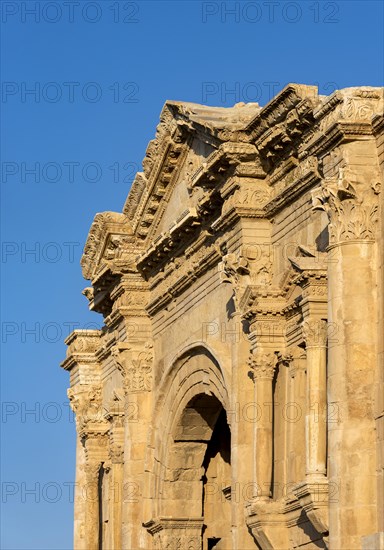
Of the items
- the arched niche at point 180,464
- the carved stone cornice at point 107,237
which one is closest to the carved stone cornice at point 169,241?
the carved stone cornice at point 107,237

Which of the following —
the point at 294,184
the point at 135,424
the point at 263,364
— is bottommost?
the point at 263,364

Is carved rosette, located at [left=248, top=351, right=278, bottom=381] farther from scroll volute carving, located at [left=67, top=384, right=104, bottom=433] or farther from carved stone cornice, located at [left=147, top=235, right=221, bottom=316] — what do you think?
scroll volute carving, located at [left=67, top=384, right=104, bottom=433]

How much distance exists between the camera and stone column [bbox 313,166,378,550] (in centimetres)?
2328

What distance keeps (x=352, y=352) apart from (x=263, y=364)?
4.08m

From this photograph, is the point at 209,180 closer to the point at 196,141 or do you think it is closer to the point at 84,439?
the point at 196,141

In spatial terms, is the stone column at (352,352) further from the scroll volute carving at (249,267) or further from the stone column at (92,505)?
the stone column at (92,505)

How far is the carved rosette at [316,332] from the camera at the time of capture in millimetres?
25531

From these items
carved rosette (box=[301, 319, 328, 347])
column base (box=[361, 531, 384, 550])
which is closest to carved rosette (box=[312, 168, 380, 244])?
carved rosette (box=[301, 319, 328, 347])

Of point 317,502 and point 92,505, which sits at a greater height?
point 92,505

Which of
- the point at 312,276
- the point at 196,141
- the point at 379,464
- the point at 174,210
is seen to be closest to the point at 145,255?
the point at 174,210

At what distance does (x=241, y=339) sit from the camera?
28750 mm

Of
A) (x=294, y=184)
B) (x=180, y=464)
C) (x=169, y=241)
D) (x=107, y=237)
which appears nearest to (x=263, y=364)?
(x=294, y=184)

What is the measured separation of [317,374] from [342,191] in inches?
124

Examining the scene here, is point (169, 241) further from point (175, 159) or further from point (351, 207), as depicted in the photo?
point (351, 207)
